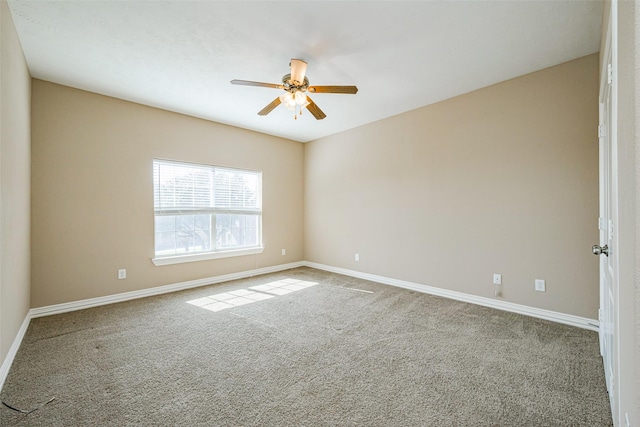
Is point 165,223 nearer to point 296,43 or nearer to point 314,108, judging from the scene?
point 314,108

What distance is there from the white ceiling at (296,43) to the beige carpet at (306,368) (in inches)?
104

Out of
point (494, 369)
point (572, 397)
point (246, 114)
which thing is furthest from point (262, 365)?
point (246, 114)

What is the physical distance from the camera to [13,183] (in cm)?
224

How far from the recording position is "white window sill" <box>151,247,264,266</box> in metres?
3.96

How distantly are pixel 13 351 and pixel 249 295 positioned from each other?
7.20ft

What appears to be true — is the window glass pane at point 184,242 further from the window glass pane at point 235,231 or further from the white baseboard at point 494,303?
the white baseboard at point 494,303

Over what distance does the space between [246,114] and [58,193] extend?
248cm

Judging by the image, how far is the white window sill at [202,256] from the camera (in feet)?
13.0

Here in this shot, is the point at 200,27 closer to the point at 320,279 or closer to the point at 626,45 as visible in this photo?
the point at 626,45

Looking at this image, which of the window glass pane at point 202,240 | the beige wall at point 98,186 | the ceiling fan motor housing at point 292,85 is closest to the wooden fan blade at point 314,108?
the ceiling fan motor housing at point 292,85

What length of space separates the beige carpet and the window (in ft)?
3.75

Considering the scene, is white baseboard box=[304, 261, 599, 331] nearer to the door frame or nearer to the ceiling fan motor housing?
the door frame

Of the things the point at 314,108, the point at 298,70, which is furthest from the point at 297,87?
the point at 314,108

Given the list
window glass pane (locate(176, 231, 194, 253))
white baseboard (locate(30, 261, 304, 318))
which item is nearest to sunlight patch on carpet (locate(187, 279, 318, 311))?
white baseboard (locate(30, 261, 304, 318))
